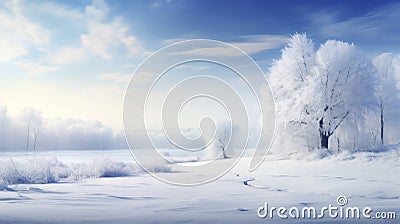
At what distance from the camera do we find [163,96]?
4.02 m

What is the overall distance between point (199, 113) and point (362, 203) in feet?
5.51

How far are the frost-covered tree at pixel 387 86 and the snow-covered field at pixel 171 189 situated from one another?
1.14 ft

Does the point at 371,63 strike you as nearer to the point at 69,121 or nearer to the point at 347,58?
the point at 347,58

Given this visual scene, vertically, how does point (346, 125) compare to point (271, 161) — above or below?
above

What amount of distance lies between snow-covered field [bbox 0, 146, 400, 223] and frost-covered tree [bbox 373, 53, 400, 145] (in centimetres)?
35

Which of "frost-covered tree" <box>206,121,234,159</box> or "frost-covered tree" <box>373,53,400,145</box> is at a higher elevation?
"frost-covered tree" <box>373,53,400,145</box>

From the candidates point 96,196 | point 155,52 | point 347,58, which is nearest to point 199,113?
point 155,52

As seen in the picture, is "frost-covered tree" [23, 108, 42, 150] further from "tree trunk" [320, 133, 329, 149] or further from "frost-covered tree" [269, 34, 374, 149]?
"tree trunk" [320, 133, 329, 149]

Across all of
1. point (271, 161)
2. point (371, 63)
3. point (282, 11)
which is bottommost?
point (271, 161)
